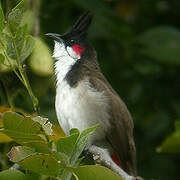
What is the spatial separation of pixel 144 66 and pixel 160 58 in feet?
0.63

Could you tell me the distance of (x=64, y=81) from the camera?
86.4 inches

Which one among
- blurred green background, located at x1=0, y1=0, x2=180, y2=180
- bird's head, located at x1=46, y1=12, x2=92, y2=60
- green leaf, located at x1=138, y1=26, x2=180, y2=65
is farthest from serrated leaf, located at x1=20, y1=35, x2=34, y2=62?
green leaf, located at x1=138, y1=26, x2=180, y2=65

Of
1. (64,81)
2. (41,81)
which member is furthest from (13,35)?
(41,81)

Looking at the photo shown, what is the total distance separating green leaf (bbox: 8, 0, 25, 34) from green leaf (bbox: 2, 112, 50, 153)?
0.31 metres

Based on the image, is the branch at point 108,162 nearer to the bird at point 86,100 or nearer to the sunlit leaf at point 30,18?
the bird at point 86,100

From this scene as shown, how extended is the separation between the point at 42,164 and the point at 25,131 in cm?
11

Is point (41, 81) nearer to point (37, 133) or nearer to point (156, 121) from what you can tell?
point (156, 121)

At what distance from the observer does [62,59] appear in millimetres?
2254

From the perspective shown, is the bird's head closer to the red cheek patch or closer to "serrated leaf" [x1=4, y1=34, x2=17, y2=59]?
the red cheek patch

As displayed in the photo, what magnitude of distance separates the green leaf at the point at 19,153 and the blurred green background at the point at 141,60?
5.54 feet

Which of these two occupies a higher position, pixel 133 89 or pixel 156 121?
pixel 133 89

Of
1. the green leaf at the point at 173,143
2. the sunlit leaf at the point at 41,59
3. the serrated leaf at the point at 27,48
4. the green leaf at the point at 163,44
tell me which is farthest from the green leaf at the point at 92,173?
the green leaf at the point at 163,44

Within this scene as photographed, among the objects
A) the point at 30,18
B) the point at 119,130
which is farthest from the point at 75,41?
the point at 119,130

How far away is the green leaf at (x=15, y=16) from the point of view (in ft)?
4.02
